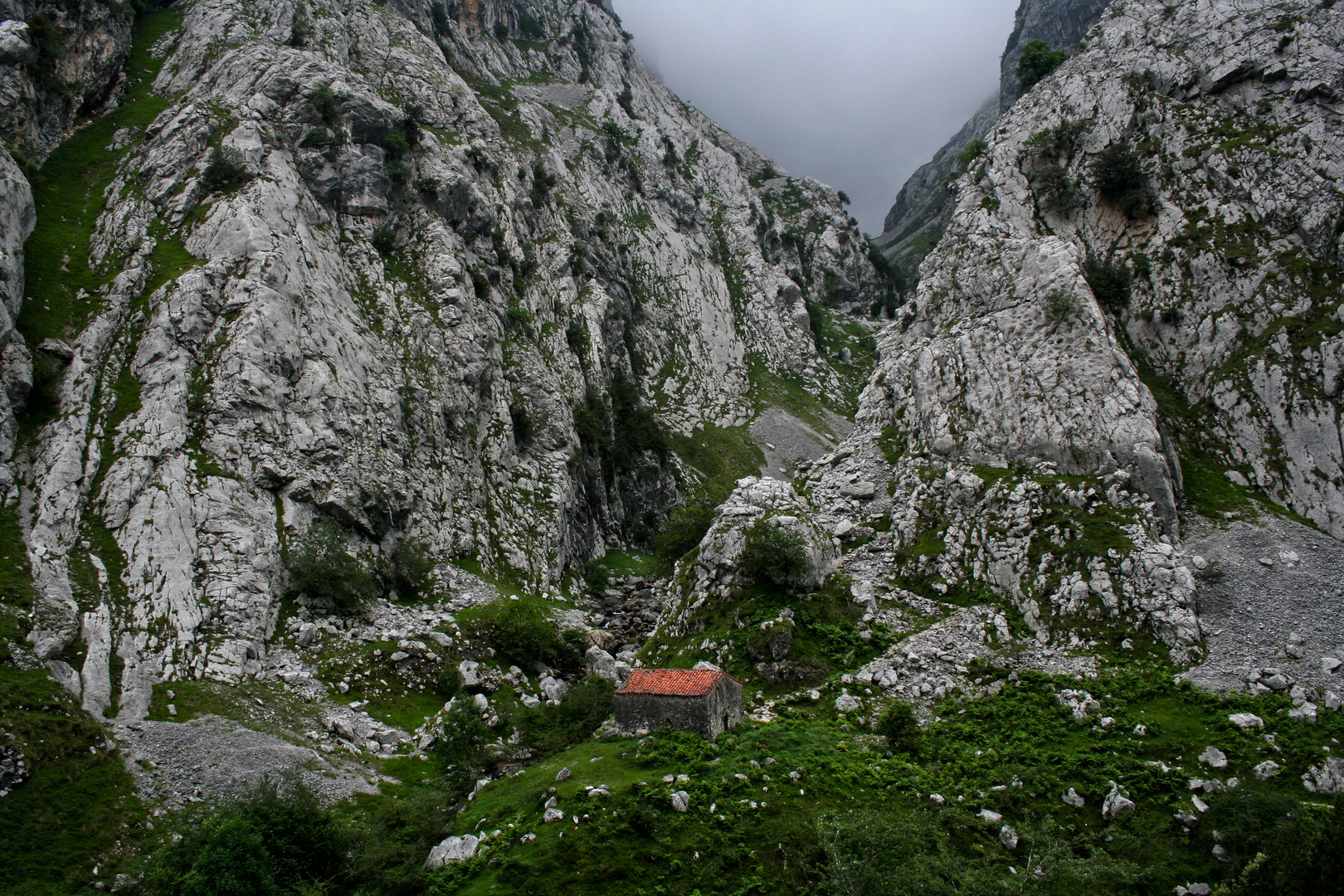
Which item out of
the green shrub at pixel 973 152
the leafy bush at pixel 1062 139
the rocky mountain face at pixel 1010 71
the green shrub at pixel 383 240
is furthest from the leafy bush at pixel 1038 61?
the green shrub at pixel 383 240

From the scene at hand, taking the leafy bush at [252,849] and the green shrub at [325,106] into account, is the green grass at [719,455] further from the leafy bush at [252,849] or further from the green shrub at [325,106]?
the leafy bush at [252,849]

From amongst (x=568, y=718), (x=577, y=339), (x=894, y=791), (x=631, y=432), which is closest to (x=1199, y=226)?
(x=894, y=791)

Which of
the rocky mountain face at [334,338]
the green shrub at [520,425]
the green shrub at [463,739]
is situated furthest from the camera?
the green shrub at [520,425]

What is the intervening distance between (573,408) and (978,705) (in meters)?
44.3

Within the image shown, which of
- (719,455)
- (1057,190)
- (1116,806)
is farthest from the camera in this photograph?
(719,455)

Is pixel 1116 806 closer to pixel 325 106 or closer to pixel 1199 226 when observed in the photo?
pixel 1199 226

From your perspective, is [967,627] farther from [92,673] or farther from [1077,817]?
[92,673]

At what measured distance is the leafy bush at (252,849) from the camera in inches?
628

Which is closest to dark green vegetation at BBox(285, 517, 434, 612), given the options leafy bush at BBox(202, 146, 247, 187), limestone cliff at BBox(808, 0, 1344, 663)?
limestone cliff at BBox(808, 0, 1344, 663)

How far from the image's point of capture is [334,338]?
42.9 m

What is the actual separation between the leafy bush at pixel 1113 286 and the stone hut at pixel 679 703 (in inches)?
1428

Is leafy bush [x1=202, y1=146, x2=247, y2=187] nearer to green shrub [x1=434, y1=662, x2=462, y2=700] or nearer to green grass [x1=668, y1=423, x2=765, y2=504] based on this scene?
green shrub [x1=434, y1=662, x2=462, y2=700]

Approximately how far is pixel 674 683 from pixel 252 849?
1324 centimetres

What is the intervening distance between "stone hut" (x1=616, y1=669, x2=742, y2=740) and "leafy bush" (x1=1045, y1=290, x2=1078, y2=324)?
30006 millimetres
